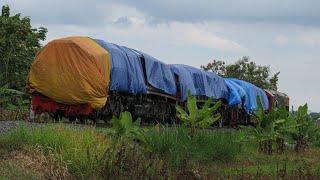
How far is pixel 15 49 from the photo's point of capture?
28250 millimetres

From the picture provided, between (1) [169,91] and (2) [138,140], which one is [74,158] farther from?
(1) [169,91]

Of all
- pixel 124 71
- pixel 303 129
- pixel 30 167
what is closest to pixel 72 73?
pixel 124 71

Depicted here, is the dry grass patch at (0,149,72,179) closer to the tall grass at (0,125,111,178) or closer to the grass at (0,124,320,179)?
the grass at (0,124,320,179)

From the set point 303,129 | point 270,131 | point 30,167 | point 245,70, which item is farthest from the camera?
point 245,70

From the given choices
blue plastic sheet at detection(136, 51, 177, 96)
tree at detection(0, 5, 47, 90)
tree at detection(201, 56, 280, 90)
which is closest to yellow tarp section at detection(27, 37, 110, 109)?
blue plastic sheet at detection(136, 51, 177, 96)

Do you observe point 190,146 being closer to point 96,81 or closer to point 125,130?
point 125,130

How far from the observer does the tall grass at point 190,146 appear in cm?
895

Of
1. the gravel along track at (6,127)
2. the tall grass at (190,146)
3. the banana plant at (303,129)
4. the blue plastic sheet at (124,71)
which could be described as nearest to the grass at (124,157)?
the tall grass at (190,146)

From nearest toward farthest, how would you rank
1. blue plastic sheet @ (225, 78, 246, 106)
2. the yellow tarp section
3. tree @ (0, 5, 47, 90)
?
the yellow tarp section → tree @ (0, 5, 47, 90) → blue plastic sheet @ (225, 78, 246, 106)

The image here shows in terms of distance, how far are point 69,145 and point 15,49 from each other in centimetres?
2092

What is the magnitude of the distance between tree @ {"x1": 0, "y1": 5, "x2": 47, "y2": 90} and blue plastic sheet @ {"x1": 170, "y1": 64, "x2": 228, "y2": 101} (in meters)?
8.29

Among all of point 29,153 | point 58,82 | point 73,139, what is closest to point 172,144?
point 73,139

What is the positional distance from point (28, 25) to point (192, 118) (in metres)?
20.9

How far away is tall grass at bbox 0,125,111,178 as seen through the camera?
7520 millimetres
